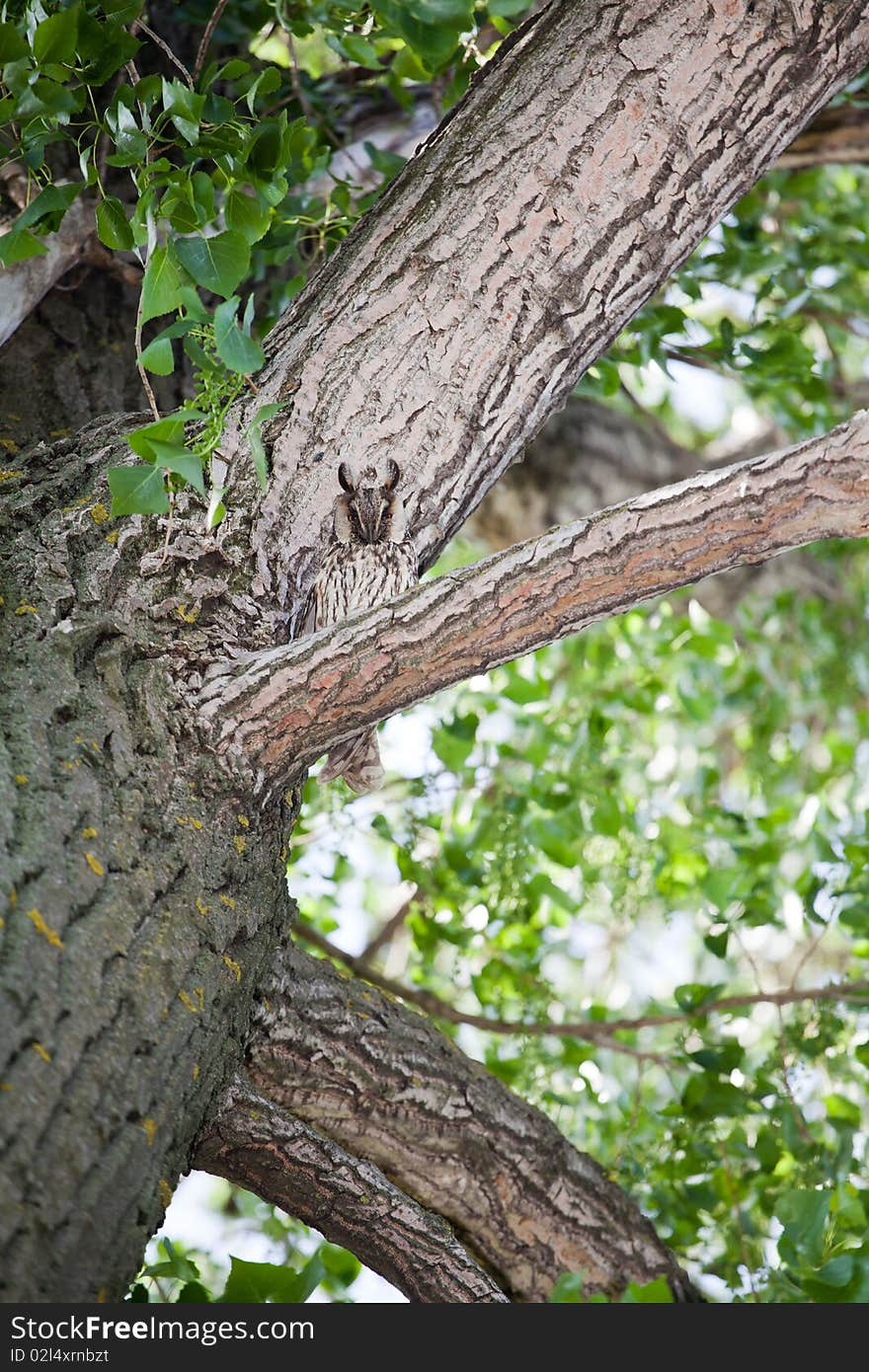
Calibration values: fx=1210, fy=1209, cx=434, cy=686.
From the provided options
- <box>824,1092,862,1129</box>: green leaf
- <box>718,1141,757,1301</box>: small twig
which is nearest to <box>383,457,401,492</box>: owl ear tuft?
<box>718,1141,757,1301</box>: small twig

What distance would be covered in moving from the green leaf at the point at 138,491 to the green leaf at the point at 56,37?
396 millimetres

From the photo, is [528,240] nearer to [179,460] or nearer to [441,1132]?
[179,460]

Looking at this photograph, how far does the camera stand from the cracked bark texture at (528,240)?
4.19 feet

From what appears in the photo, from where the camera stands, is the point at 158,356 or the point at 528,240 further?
the point at 528,240

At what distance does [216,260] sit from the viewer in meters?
1.09

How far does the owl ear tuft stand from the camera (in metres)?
1.27

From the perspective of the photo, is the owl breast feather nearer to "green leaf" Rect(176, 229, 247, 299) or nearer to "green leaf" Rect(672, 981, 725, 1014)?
"green leaf" Rect(176, 229, 247, 299)

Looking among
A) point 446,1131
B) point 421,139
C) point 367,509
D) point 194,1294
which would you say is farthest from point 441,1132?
point 421,139

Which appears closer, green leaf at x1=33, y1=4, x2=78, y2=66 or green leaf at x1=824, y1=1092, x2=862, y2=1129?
green leaf at x1=33, y1=4, x2=78, y2=66

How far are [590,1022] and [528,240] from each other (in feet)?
4.53

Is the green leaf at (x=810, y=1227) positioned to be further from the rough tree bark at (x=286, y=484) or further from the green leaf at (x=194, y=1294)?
the green leaf at (x=194, y=1294)

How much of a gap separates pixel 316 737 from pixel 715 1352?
2.11 ft

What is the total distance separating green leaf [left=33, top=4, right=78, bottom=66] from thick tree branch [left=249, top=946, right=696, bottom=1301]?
90 cm

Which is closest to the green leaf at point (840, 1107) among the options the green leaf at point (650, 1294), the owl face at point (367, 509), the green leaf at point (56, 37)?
the green leaf at point (650, 1294)
